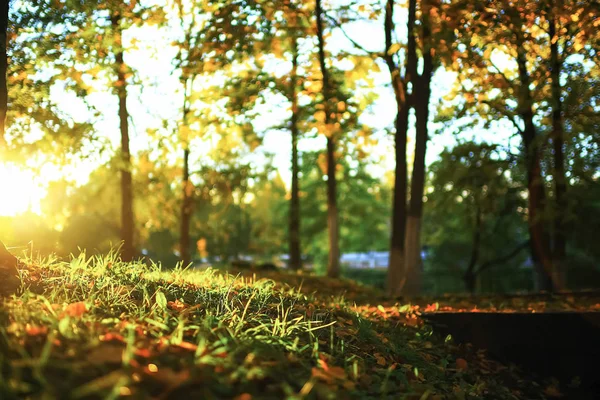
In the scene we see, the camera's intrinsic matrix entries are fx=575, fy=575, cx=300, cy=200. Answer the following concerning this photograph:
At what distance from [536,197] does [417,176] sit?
4.45m

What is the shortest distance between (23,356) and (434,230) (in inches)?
1026

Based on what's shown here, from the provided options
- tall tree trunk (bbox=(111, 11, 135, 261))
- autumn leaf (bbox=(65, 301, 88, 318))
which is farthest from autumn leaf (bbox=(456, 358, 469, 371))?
tall tree trunk (bbox=(111, 11, 135, 261))

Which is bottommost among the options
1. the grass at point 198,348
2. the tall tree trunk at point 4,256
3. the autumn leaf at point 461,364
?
the autumn leaf at point 461,364

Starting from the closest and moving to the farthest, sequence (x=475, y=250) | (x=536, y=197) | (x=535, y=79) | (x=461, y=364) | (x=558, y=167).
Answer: (x=461, y=364) < (x=535, y=79) < (x=558, y=167) < (x=536, y=197) < (x=475, y=250)

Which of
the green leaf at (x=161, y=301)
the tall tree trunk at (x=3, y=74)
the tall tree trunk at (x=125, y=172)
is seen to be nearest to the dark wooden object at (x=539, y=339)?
the green leaf at (x=161, y=301)

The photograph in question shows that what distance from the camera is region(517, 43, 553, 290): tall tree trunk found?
14.1 meters

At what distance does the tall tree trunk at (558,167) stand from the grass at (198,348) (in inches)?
265

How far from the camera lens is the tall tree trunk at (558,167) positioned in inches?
447

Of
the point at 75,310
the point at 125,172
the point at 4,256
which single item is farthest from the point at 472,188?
the point at 75,310

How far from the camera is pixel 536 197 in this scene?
48.5 feet

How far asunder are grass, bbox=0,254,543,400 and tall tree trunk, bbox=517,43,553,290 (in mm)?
8542

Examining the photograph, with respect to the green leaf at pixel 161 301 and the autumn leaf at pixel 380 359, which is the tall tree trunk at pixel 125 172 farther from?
the autumn leaf at pixel 380 359

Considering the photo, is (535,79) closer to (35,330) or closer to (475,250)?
(35,330)

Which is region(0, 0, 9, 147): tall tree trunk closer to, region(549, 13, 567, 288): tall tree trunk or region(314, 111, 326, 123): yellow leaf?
region(314, 111, 326, 123): yellow leaf
